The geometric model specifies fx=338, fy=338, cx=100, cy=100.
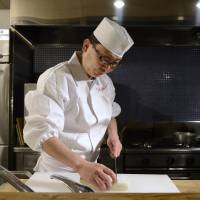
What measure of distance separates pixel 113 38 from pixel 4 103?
1.19 meters

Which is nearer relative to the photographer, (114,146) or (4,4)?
(114,146)

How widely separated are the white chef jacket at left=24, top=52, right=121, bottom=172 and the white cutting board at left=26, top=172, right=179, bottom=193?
11cm

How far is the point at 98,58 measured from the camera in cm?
123

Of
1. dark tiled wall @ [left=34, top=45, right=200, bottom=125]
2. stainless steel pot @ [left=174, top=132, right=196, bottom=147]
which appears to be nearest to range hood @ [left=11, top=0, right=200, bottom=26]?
dark tiled wall @ [left=34, top=45, right=200, bottom=125]

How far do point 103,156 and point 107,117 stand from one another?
0.67 metres

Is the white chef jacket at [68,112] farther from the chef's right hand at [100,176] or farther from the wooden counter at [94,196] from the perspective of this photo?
the wooden counter at [94,196]

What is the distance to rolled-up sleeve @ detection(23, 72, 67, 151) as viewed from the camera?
1109mm

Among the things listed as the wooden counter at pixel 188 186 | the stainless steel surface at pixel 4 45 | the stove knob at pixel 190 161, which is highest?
the stainless steel surface at pixel 4 45

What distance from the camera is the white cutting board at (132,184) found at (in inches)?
41.8

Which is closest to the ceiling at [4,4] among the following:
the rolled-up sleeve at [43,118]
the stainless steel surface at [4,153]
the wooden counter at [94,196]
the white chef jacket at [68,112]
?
the stainless steel surface at [4,153]

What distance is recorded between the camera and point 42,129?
1.11 meters

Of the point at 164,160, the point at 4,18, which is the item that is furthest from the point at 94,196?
the point at 4,18

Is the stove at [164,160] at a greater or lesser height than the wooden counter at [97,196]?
lesser

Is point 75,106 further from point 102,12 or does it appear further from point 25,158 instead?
point 102,12
